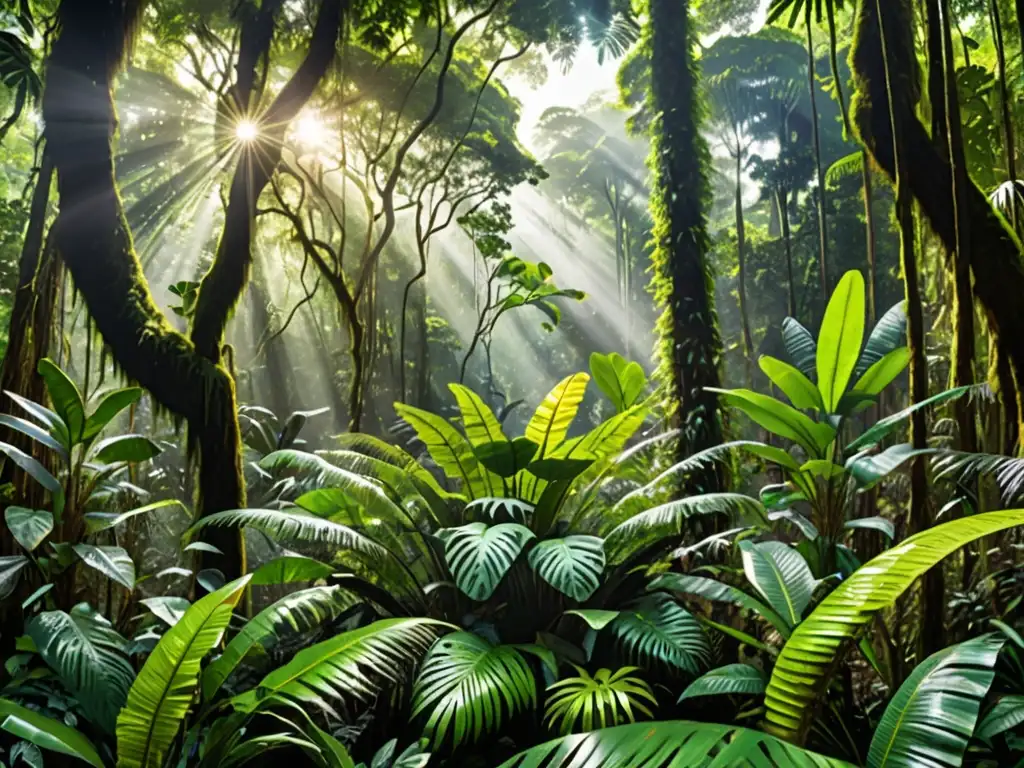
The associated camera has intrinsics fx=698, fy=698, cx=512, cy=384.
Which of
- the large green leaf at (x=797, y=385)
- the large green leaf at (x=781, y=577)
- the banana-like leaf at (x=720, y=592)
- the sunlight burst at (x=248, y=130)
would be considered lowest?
the banana-like leaf at (x=720, y=592)

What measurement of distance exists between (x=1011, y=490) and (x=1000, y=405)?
31.6 inches

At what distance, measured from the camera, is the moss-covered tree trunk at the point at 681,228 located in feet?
12.0

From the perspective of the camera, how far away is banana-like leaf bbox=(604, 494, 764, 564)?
2.48m

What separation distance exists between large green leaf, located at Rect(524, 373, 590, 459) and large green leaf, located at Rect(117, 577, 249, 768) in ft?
5.42

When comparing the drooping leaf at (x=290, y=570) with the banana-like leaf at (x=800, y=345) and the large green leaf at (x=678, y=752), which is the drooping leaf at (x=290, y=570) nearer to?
the large green leaf at (x=678, y=752)

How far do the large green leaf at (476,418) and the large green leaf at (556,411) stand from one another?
0.15 meters

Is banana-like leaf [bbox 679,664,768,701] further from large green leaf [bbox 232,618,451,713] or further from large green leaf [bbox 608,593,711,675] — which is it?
large green leaf [bbox 232,618,451,713]

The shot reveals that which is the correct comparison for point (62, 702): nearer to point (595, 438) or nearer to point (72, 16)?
point (595, 438)

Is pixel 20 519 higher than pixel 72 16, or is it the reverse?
pixel 72 16

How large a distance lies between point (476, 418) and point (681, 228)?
1.67 meters

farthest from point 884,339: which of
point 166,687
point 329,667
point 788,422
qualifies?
point 166,687

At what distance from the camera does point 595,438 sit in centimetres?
310

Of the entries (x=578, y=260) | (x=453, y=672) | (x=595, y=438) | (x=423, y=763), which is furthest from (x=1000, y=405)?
(x=578, y=260)

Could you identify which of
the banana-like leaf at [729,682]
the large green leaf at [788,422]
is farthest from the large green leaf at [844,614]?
the large green leaf at [788,422]
